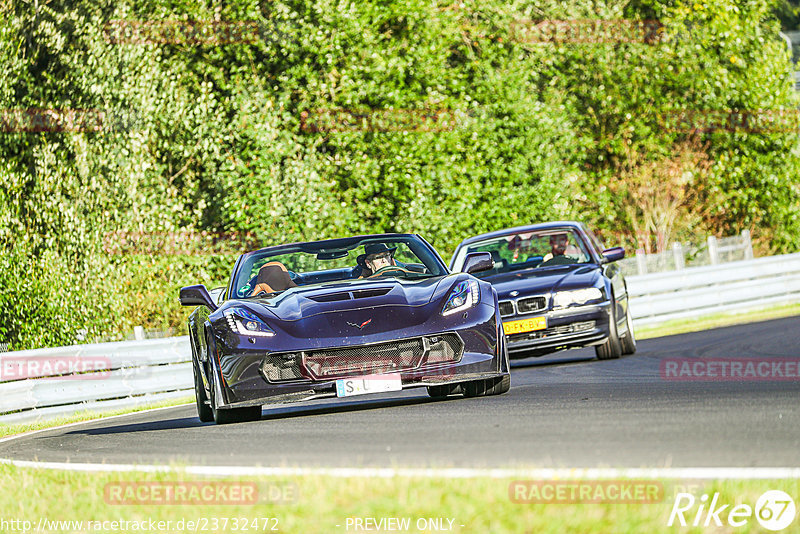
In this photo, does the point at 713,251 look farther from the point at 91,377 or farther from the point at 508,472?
the point at 508,472

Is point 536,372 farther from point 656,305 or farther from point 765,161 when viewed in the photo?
point 765,161

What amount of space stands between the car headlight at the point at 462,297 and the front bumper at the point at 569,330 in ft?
14.2

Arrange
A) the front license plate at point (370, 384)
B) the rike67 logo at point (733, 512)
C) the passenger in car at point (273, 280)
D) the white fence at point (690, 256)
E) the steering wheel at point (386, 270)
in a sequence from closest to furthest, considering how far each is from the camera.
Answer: the rike67 logo at point (733, 512), the front license plate at point (370, 384), the passenger in car at point (273, 280), the steering wheel at point (386, 270), the white fence at point (690, 256)

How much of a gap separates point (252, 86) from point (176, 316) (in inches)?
206

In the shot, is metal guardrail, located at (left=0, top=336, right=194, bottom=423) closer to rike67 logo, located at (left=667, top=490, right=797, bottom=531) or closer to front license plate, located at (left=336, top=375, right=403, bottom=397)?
front license plate, located at (left=336, top=375, right=403, bottom=397)

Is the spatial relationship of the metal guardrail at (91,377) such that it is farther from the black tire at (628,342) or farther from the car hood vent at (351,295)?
the car hood vent at (351,295)

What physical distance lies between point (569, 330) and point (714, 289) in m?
10.6

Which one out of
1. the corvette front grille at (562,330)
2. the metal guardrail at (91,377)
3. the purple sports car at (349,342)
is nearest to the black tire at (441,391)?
the purple sports car at (349,342)

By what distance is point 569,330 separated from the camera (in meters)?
13.4

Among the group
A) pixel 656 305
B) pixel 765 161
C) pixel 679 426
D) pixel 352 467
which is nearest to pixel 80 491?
pixel 352 467

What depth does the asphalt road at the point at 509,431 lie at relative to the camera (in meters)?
6.03

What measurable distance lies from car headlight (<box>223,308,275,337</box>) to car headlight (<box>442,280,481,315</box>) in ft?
3.93

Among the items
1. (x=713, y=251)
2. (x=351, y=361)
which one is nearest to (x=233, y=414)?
(x=351, y=361)

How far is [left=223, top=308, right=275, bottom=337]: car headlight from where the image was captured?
8.72m
